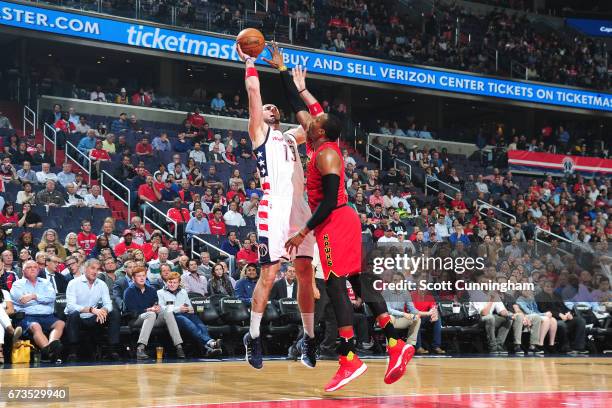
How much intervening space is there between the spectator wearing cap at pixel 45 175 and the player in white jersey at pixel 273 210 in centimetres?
984

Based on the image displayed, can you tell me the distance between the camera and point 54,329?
1102 centimetres

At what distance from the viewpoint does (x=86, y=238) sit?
48.1 ft

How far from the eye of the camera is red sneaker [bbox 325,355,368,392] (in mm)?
6598

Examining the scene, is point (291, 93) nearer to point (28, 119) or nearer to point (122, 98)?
point (28, 119)

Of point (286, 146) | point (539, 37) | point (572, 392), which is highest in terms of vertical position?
point (539, 37)

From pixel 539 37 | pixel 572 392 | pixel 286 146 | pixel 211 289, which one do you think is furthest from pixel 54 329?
pixel 539 37

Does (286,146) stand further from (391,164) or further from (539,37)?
(539,37)

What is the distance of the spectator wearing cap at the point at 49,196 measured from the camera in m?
15.8

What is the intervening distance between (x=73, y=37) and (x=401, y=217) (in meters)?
9.55

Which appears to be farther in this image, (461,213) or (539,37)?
(539,37)

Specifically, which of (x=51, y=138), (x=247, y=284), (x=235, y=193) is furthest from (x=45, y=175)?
(x=247, y=284)

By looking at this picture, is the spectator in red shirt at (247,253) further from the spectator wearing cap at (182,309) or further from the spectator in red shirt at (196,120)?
the spectator in red shirt at (196,120)

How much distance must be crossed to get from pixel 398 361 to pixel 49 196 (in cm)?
1068

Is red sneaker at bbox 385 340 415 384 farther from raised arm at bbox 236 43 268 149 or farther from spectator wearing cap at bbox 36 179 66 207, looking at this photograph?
spectator wearing cap at bbox 36 179 66 207
